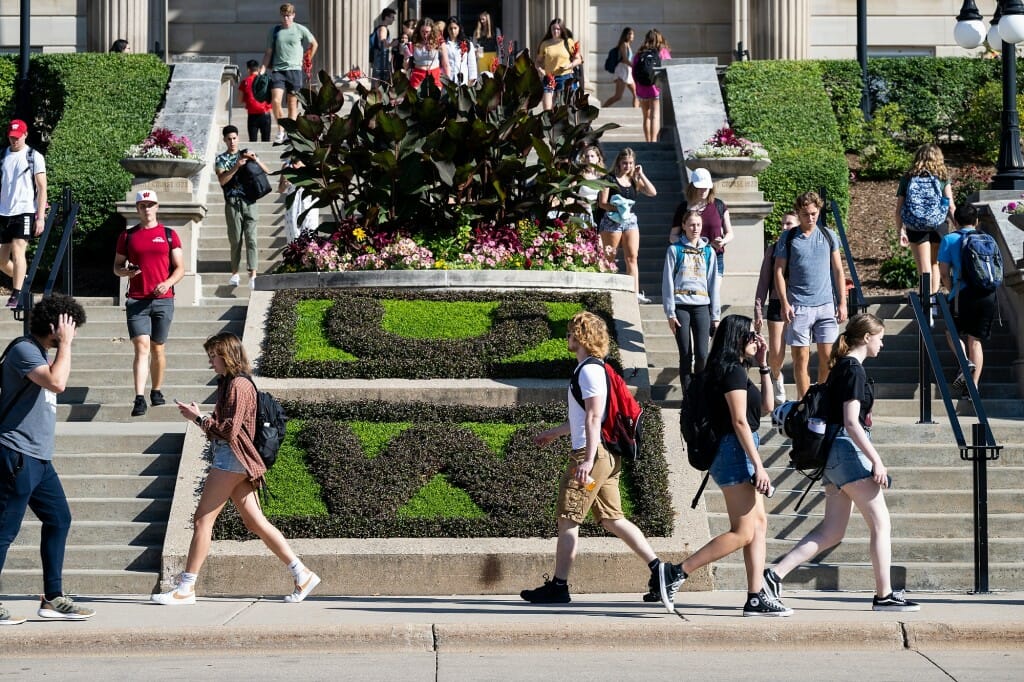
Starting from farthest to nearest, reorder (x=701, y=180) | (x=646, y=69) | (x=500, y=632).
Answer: (x=646, y=69)
(x=701, y=180)
(x=500, y=632)

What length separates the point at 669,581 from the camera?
922 cm

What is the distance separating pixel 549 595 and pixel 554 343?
14.5ft

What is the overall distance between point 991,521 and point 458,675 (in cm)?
486

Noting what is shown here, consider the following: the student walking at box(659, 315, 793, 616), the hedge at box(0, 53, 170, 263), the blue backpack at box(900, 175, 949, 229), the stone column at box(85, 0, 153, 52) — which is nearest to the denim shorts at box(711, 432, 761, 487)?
the student walking at box(659, 315, 793, 616)

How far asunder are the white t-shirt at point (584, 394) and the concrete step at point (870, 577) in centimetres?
167

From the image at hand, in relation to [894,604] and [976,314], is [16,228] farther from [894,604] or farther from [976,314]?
[894,604]

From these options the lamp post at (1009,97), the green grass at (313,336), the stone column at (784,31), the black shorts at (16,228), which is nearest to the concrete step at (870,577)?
the green grass at (313,336)

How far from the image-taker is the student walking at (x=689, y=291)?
42.8ft

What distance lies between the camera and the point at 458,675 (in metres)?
7.76

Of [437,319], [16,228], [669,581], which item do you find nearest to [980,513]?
[669,581]

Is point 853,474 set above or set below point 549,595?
above

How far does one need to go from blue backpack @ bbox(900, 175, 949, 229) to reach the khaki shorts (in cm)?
708

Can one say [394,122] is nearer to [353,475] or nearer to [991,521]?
[353,475]

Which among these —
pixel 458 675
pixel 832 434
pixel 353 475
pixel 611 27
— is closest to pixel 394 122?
pixel 353 475
